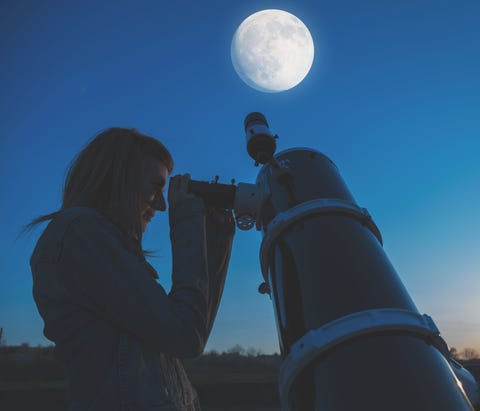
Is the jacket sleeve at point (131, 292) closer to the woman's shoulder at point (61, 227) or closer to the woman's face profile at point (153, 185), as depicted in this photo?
the woman's shoulder at point (61, 227)

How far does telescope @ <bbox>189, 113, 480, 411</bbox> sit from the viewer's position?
2.92 feet

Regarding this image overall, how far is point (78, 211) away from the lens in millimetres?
1137

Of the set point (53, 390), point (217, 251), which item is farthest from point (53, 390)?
point (217, 251)

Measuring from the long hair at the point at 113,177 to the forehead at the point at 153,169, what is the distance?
0.07 feet

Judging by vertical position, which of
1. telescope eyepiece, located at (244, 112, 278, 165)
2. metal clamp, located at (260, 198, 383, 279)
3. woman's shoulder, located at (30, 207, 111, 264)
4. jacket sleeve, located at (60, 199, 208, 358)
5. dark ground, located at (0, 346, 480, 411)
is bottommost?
jacket sleeve, located at (60, 199, 208, 358)

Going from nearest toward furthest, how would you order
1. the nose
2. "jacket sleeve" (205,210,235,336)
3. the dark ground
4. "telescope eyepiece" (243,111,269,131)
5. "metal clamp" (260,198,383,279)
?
"metal clamp" (260,198,383,279)
the nose
"jacket sleeve" (205,210,235,336)
"telescope eyepiece" (243,111,269,131)
the dark ground

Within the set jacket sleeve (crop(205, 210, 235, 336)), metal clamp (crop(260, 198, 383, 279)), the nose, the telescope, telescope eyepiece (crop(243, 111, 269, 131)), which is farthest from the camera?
telescope eyepiece (crop(243, 111, 269, 131))

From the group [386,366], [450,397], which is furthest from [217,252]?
[450,397]

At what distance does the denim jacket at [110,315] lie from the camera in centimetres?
98

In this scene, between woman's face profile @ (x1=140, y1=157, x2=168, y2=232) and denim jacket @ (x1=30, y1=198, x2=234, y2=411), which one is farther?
woman's face profile @ (x1=140, y1=157, x2=168, y2=232)

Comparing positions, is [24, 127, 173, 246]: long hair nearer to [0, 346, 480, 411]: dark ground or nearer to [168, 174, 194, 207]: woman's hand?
[168, 174, 194, 207]: woman's hand

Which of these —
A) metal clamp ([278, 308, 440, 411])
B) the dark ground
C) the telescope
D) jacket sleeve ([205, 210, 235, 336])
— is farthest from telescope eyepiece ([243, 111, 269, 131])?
the dark ground

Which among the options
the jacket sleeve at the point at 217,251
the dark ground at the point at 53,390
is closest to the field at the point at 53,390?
the dark ground at the point at 53,390

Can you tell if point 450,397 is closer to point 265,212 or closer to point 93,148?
point 265,212
